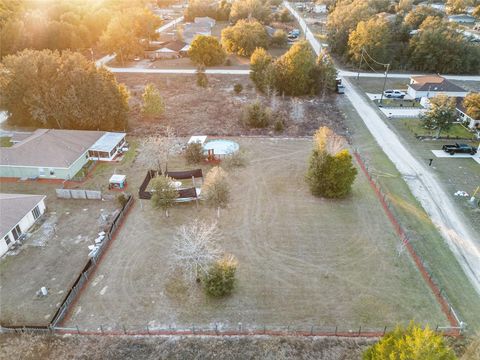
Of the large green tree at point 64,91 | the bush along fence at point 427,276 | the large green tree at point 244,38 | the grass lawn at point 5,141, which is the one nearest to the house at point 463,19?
the large green tree at point 244,38

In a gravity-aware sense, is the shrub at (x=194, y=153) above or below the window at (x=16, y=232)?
above

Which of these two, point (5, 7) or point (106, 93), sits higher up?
point (5, 7)

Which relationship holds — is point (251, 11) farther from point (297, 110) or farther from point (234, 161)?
point (234, 161)

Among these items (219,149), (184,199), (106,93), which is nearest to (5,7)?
(106,93)

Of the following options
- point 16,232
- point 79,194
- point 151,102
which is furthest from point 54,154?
point 151,102

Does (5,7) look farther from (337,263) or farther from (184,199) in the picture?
(337,263)

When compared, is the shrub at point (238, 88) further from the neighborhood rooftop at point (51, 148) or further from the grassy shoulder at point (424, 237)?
the neighborhood rooftop at point (51, 148)
